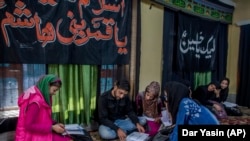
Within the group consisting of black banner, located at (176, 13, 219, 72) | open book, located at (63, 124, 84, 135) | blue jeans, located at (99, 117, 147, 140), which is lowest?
blue jeans, located at (99, 117, 147, 140)

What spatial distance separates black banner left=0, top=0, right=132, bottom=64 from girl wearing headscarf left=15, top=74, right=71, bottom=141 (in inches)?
21.9

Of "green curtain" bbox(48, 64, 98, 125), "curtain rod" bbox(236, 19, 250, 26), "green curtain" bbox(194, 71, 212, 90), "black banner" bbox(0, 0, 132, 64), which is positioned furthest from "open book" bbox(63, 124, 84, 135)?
"curtain rod" bbox(236, 19, 250, 26)

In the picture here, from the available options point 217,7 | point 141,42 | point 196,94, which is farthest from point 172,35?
point 217,7

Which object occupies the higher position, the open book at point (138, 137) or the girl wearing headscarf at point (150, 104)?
the girl wearing headscarf at point (150, 104)

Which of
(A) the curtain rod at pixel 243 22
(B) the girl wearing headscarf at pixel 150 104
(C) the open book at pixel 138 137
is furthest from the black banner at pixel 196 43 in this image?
(C) the open book at pixel 138 137

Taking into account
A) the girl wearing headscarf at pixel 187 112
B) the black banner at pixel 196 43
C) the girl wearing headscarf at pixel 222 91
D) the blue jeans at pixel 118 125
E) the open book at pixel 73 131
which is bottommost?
the blue jeans at pixel 118 125

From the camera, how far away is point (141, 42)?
330 cm

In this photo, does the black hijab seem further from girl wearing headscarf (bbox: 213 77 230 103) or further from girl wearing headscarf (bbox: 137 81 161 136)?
girl wearing headscarf (bbox: 213 77 230 103)

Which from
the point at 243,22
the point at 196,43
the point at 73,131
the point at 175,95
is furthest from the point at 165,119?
the point at 243,22

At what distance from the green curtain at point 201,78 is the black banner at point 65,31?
72.0 inches

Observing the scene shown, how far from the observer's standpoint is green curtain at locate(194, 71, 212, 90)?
4.28m

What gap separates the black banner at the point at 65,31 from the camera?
2.11 meters

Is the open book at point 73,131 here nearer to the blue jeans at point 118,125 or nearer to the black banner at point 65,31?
the blue jeans at point 118,125

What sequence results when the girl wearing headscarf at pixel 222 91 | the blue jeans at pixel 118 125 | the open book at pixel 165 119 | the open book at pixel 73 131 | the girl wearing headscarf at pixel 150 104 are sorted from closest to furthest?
the open book at pixel 73 131, the blue jeans at pixel 118 125, the open book at pixel 165 119, the girl wearing headscarf at pixel 150 104, the girl wearing headscarf at pixel 222 91
